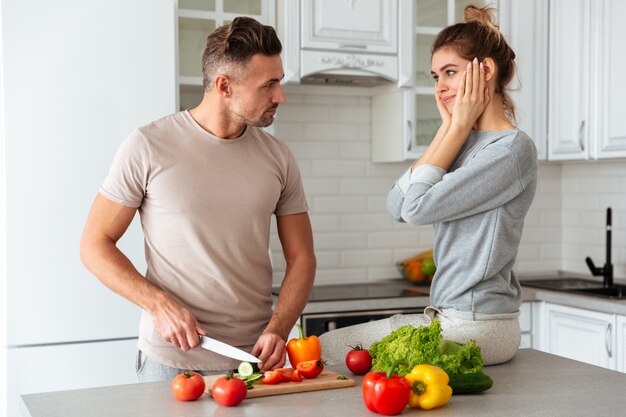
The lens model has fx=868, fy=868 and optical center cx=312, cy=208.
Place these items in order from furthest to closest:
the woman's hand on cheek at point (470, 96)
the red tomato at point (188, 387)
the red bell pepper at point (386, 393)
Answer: the woman's hand on cheek at point (470, 96), the red tomato at point (188, 387), the red bell pepper at point (386, 393)

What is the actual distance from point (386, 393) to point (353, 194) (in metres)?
2.73

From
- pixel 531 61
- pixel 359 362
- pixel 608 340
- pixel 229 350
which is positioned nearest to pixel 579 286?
pixel 608 340

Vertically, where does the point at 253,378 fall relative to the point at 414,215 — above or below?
below

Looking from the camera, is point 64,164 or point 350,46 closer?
point 64,164

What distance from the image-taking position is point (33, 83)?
10.6ft

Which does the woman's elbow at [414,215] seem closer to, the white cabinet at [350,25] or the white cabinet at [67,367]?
the white cabinet at [67,367]

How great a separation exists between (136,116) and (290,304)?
122 cm

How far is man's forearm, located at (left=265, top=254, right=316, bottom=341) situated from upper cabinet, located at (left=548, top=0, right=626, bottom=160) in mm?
2071

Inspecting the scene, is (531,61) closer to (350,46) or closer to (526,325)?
(350,46)

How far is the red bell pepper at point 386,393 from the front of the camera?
1.81 metres

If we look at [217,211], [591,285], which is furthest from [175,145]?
[591,285]

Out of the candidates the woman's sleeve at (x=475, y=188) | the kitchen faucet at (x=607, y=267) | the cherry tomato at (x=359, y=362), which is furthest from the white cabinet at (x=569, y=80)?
the cherry tomato at (x=359, y=362)

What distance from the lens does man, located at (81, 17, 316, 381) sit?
240 cm

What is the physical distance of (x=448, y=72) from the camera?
2.37 m
